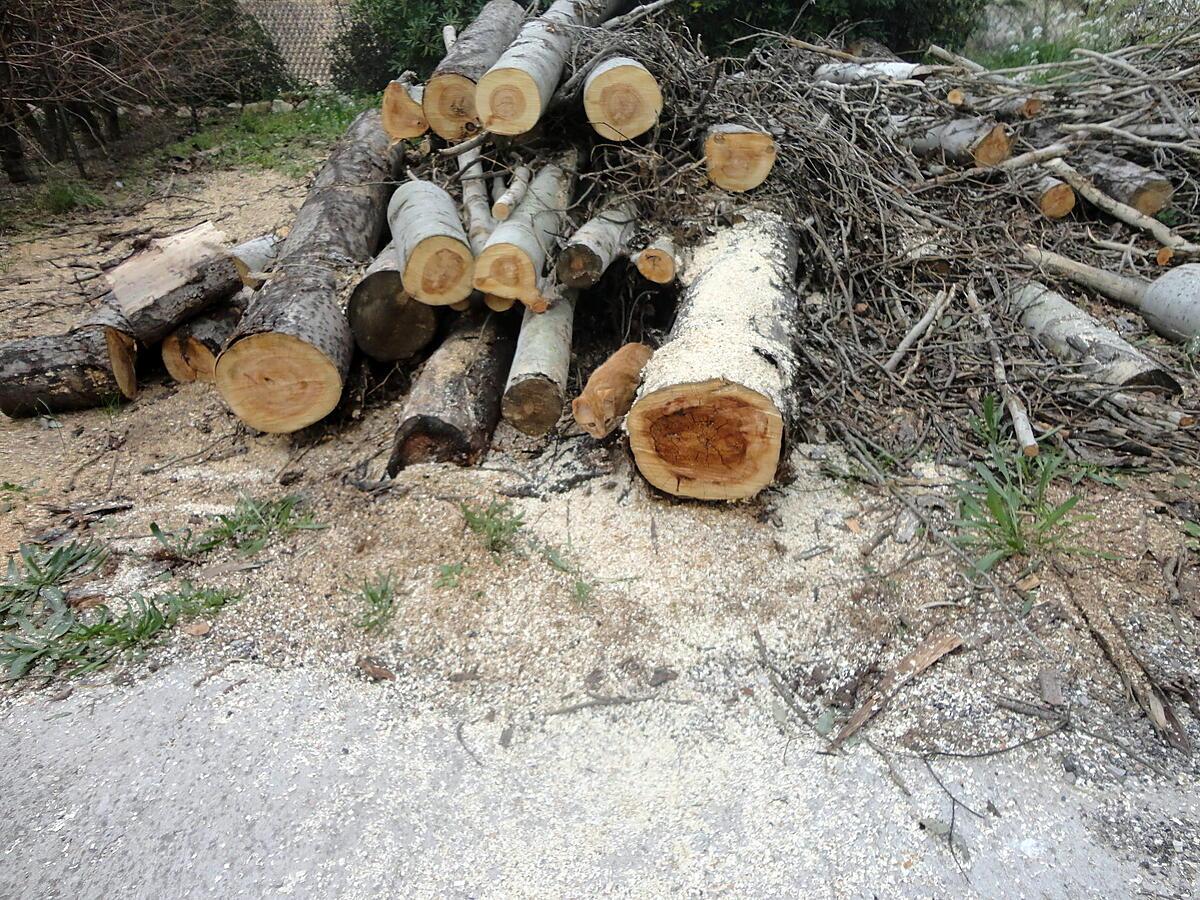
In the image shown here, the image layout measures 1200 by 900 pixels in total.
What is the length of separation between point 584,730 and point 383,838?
609mm


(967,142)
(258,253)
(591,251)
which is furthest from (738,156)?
(258,253)

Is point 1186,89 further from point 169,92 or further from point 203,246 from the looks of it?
point 169,92

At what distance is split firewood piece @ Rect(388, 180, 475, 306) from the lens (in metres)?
3.38

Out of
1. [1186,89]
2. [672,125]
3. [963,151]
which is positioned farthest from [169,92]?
[1186,89]

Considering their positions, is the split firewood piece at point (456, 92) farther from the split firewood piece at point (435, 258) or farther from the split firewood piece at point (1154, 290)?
the split firewood piece at point (1154, 290)

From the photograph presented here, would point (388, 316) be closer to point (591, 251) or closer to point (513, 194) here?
point (513, 194)

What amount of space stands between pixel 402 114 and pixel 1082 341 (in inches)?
138

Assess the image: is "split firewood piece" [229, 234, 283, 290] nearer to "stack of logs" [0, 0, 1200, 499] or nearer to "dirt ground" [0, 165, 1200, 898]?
"stack of logs" [0, 0, 1200, 499]

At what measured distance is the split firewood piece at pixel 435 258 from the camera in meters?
3.38

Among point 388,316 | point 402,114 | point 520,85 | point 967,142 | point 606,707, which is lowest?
point 606,707

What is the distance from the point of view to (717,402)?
2.76 m

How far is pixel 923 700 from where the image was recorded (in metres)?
2.36

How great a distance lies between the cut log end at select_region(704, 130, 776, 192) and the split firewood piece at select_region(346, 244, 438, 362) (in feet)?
4.97

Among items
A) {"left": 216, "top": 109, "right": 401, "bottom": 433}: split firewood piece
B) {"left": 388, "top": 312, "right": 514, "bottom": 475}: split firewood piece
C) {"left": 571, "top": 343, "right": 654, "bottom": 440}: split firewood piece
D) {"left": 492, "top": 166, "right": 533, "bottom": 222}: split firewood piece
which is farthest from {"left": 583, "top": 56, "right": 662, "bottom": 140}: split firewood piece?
{"left": 216, "top": 109, "right": 401, "bottom": 433}: split firewood piece
